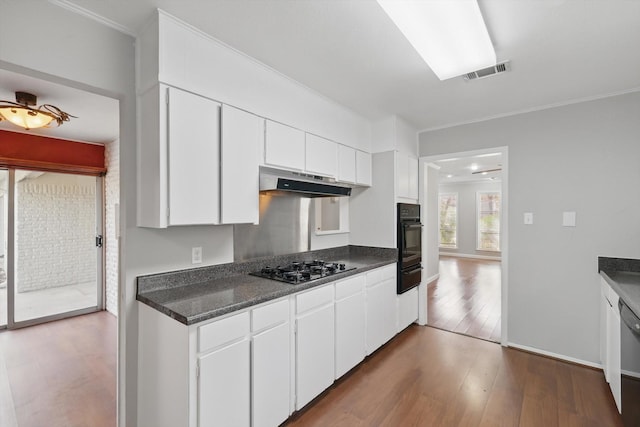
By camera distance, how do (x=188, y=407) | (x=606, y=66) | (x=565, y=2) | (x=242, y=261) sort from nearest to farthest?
(x=188, y=407)
(x=565, y=2)
(x=606, y=66)
(x=242, y=261)

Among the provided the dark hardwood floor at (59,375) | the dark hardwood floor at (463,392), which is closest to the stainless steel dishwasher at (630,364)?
the dark hardwood floor at (463,392)

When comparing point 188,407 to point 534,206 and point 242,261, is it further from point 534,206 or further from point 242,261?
point 534,206

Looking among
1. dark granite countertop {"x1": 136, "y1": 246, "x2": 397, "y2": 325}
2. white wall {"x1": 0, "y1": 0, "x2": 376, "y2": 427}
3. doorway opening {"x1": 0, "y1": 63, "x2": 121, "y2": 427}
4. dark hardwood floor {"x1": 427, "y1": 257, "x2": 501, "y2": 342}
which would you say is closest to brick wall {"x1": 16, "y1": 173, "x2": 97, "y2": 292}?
doorway opening {"x1": 0, "y1": 63, "x2": 121, "y2": 427}

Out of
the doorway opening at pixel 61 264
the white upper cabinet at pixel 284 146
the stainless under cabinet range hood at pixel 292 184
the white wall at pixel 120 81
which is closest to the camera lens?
the white wall at pixel 120 81

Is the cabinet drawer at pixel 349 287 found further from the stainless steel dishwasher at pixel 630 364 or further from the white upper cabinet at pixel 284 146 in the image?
the stainless steel dishwasher at pixel 630 364

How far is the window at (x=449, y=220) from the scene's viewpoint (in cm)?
988

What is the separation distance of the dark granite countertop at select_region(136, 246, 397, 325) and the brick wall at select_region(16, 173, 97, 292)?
3494mm

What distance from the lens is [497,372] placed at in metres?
2.67

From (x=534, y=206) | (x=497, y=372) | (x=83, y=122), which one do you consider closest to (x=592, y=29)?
(x=534, y=206)

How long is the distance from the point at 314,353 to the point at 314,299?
401 millimetres

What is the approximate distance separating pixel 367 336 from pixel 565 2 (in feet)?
9.02

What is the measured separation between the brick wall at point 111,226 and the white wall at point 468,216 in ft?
30.5

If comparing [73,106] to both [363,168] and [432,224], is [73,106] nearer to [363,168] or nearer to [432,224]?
[363,168]

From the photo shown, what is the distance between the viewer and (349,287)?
2561 mm
